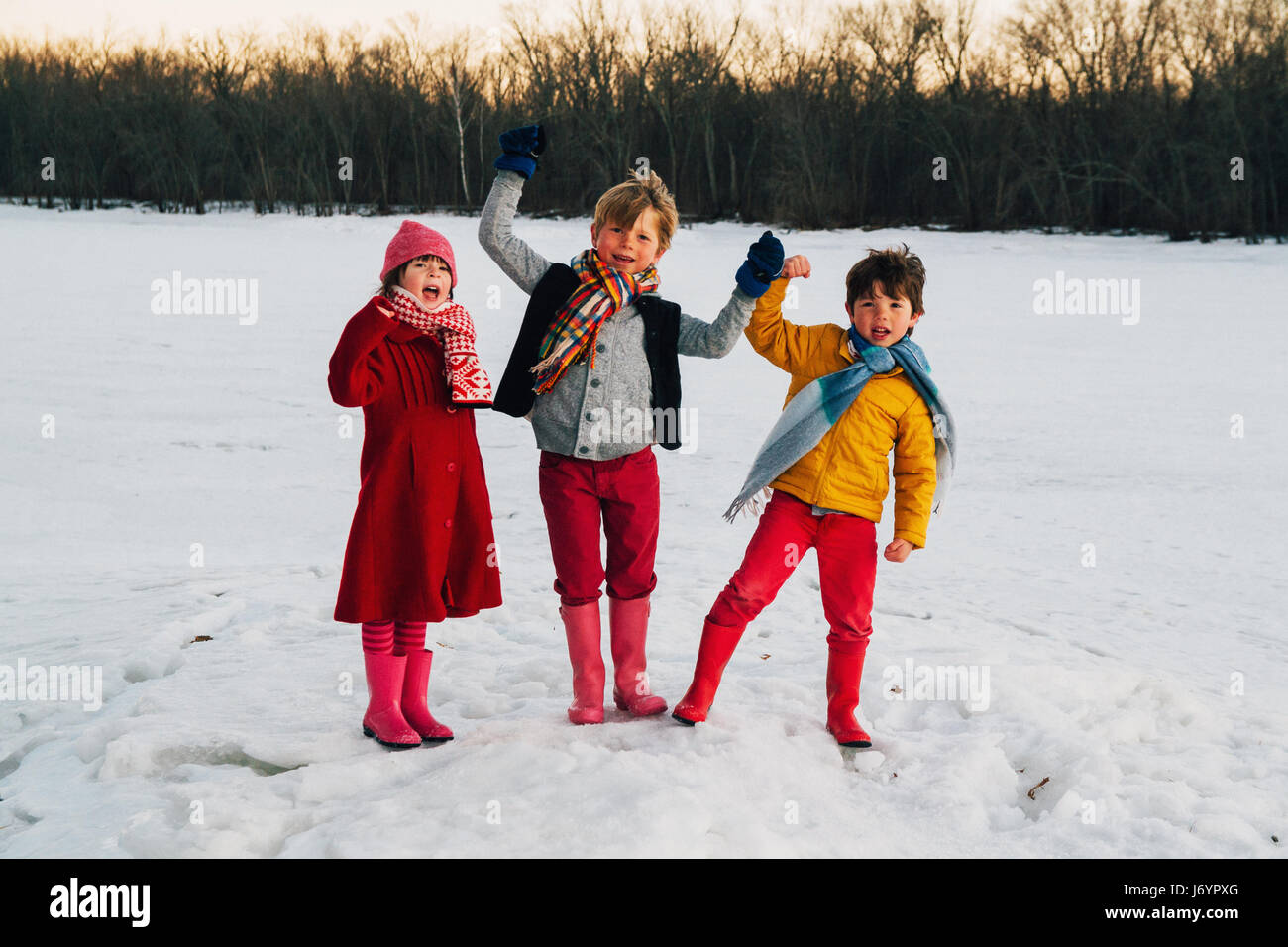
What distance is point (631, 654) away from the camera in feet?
11.4

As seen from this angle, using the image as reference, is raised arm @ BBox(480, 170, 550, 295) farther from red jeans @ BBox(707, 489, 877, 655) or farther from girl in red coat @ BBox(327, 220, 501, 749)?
red jeans @ BBox(707, 489, 877, 655)

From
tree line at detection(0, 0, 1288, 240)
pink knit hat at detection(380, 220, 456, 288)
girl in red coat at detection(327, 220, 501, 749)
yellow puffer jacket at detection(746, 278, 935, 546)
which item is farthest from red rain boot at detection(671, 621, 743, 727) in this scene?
tree line at detection(0, 0, 1288, 240)

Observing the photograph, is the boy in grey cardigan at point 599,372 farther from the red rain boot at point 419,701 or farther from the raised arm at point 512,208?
the red rain boot at point 419,701

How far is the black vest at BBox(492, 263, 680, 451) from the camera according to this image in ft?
10.6

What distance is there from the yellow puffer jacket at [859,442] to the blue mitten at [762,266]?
69mm

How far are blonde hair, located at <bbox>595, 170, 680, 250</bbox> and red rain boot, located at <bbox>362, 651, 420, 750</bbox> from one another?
146 cm

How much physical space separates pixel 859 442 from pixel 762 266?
600mm

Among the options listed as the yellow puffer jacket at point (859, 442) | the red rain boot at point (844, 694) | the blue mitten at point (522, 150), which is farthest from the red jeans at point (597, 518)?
the blue mitten at point (522, 150)

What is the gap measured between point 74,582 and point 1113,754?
465 cm

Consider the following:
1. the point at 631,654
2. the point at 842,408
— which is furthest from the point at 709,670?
the point at 842,408

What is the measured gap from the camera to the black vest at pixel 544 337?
3236 millimetres

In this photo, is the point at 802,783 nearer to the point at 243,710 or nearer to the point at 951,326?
the point at 243,710
